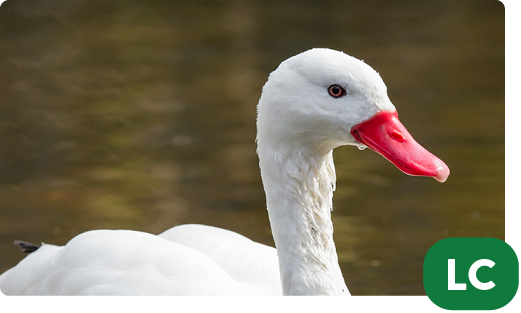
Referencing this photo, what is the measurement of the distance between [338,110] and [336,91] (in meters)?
0.08

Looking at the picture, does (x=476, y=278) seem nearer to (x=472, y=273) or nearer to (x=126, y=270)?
(x=472, y=273)

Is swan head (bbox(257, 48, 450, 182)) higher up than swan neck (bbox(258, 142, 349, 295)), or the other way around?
swan head (bbox(257, 48, 450, 182))

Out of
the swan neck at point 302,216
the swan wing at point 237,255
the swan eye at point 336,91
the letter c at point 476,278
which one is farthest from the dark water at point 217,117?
the swan eye at point 336,91

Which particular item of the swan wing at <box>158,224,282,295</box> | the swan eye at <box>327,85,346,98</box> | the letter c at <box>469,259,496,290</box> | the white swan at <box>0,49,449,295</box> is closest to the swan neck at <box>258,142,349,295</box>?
the white swan at <box>0,49,449,295</box>

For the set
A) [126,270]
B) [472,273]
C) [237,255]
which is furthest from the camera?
[237,255]

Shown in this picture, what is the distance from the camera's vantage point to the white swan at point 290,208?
3.05 meters

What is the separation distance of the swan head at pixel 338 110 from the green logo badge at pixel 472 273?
297mm

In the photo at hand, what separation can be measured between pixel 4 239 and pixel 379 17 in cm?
740

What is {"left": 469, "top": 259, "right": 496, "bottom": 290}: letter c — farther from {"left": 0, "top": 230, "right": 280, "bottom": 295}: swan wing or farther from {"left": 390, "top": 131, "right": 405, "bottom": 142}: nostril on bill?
{"left": 0, "top": 230, "right": 280, "bottom": 295}: swan wing

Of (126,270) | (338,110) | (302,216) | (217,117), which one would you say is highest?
(338,110)

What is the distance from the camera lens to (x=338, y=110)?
3066 millimetres

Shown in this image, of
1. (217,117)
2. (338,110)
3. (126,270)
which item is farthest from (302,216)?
(217,117)

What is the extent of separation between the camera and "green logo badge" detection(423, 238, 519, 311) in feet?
9.55

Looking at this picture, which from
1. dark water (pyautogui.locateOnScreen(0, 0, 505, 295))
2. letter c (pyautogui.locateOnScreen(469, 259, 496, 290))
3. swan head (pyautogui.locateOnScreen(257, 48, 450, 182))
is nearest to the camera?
letter c (pyautogui.locateOnScreen(469, 259, 496, 290))
